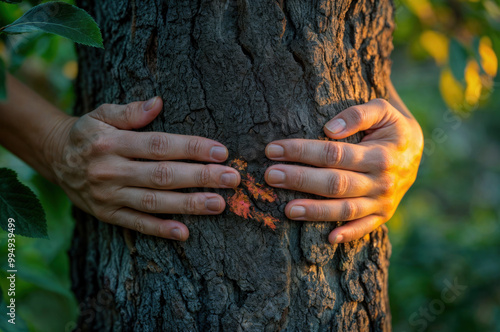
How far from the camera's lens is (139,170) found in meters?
1.21

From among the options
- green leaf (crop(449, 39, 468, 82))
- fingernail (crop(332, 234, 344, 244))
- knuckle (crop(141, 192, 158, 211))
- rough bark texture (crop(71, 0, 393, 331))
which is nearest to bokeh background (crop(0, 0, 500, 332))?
green leaf (crop(449, 39, 468, 82))

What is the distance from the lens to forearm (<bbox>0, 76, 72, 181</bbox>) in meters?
1.46

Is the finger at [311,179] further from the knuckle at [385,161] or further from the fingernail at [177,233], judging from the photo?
the fingernail at [177,233]

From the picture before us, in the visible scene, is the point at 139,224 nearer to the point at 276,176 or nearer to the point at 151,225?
the point at 151,225

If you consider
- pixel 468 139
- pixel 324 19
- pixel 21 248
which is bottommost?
pixel 21 248

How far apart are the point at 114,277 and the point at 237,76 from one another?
95 cm

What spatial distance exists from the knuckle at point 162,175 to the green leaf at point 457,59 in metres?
1.90

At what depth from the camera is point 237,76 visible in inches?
48.0

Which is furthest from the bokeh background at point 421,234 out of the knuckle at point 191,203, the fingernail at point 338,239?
the fingernail at point 338,239

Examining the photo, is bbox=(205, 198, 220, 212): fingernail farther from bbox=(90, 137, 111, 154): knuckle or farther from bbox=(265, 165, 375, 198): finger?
bbox=(90, 137, 111, 154): knuckle

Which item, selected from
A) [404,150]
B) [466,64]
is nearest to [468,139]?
[466,64]

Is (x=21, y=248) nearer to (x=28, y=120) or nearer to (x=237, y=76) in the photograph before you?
(x=28, y=120)

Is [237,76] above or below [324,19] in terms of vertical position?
below

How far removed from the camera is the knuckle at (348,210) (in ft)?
4.07
